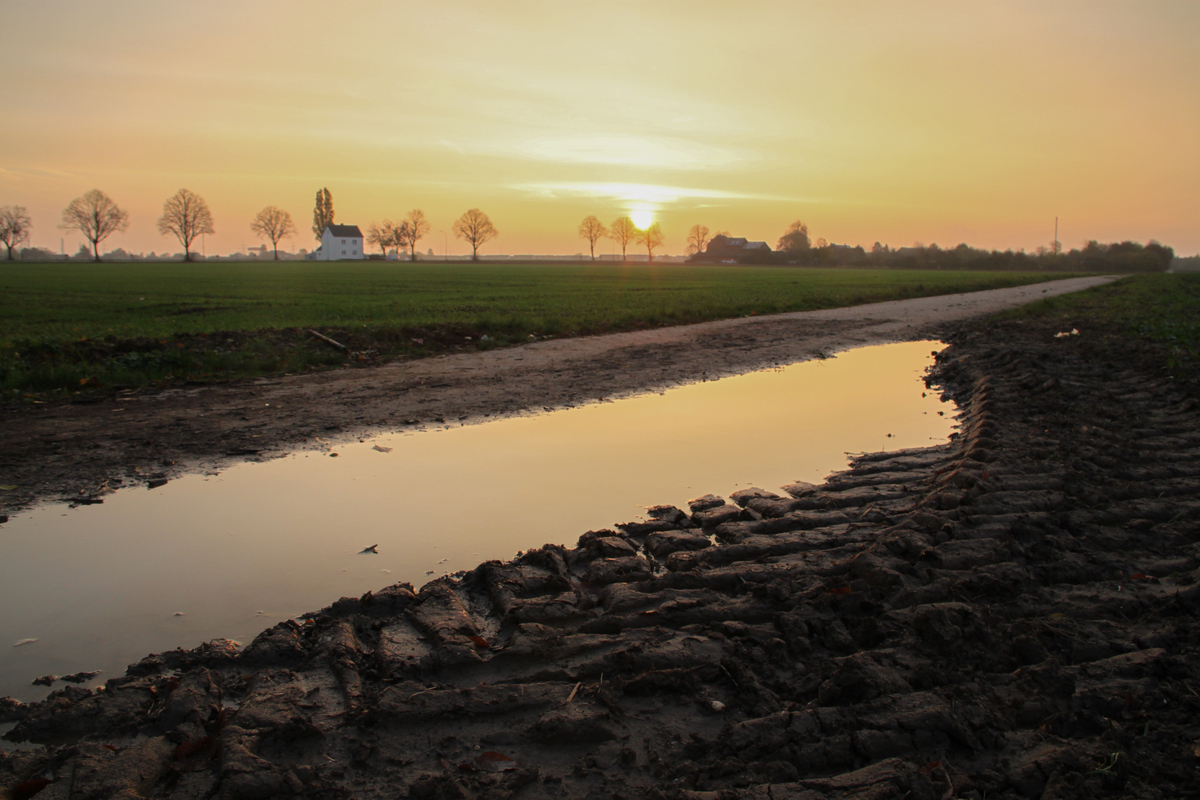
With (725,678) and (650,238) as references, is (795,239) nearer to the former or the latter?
(650,238)

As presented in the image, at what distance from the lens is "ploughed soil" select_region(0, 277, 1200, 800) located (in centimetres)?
216

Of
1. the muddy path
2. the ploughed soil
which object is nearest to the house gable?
the muddy path

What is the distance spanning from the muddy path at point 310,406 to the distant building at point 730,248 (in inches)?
4328

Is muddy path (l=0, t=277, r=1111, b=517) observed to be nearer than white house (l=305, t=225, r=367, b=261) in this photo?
Yes

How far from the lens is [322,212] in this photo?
13162cm

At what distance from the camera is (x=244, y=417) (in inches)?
280

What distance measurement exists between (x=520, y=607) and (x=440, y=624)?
39 centimetres

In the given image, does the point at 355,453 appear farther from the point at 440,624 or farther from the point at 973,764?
the point at 973,764

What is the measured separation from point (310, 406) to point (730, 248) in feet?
404

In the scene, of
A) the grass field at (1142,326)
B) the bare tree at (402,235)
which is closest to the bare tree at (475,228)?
the bare tree at (402,235)

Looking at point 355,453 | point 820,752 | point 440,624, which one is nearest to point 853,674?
point 820,752

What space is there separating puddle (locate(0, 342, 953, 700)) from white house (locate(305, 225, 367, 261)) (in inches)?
4987

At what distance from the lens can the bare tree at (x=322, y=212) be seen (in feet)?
431

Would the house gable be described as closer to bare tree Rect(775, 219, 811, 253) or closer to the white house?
the white house
